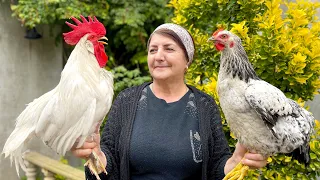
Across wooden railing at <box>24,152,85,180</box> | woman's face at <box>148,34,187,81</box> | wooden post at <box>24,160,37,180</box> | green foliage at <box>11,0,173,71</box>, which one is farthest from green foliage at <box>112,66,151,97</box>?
woman's face at <box>148,34,187,81</box>

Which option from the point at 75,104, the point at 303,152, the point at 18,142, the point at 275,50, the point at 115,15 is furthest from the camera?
the point at 115,15

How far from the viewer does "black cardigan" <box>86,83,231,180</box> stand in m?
1.96

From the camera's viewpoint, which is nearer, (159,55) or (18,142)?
(18,142)

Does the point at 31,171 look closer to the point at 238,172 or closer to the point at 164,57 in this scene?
the point at 164,57

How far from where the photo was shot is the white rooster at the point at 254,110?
1604 mm

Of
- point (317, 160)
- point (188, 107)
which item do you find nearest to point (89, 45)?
point (188, 107)

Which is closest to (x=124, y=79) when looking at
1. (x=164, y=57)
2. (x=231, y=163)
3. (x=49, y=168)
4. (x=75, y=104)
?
(x=49, y=168)

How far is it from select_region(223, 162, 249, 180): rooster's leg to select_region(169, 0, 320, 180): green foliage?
1.72 ft

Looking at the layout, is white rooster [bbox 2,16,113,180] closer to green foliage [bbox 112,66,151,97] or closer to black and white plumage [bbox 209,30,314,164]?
black and white plumage [bbox 209,30,314,164]

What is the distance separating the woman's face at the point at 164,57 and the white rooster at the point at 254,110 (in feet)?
0.92

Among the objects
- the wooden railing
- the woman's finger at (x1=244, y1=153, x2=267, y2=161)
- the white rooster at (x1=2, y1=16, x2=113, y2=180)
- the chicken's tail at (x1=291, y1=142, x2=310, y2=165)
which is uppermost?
the white rooster at (x1=2, y1=16, x2=113, y2=180)

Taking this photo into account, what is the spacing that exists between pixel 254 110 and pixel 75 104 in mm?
707

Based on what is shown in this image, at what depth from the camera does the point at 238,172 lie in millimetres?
1742

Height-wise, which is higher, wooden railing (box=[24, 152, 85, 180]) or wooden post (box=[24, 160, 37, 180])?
wooden railing (box=[24, 152, 85, 180])
